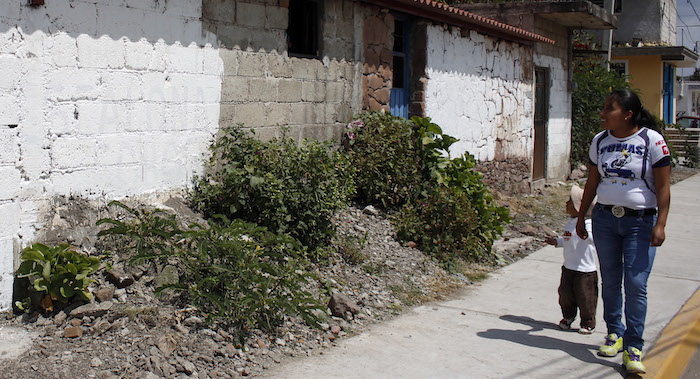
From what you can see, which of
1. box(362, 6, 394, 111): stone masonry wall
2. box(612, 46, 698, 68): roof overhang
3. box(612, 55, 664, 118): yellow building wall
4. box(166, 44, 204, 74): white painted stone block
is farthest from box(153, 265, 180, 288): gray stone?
box(612, 55, 664, 118): yellow building wall

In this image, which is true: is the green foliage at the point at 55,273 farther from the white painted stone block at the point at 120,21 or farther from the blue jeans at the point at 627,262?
the blue jeans at the point at 627,262

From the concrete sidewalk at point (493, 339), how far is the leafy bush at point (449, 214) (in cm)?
55

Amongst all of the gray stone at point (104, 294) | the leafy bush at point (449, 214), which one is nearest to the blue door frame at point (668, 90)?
the leafy bush at point (449, 214)

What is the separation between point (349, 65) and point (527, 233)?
132 inches

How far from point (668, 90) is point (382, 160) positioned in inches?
934

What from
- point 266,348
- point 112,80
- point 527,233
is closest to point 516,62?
point 527,233

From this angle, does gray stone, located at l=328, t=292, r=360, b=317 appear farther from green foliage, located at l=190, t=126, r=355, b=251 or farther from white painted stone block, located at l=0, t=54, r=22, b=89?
white painted stone block, located at l=0, t=54, r=22, b=89

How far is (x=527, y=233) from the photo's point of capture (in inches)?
377

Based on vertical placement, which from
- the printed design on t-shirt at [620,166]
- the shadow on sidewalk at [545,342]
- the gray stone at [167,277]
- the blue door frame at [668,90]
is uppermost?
the blue door frame at [668,90]

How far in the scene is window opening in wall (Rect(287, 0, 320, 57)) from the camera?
809 centimetres

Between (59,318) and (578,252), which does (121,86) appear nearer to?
(59,318)

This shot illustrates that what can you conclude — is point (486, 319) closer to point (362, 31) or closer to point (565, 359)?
point (565, 359)

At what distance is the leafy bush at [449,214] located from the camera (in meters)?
7.70

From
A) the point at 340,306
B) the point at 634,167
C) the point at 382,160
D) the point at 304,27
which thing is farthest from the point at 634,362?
the point at 304,27
